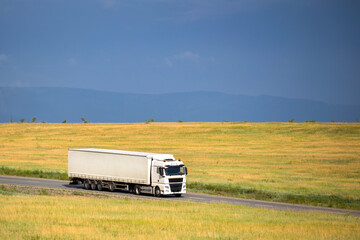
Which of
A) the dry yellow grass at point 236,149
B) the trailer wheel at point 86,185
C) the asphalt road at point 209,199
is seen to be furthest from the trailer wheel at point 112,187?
the dry yellow grass at point 236,149

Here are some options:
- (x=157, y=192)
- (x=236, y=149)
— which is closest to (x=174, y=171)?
(x=157, y=192)

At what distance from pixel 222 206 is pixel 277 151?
47633 millimetres

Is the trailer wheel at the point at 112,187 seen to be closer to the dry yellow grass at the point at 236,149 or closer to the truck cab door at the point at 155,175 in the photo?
the truck cab door at the point at 155,175

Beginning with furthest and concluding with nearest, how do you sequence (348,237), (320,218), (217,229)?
(320,218) → (217,229) → (348,237)

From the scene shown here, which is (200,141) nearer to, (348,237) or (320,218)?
(320,218)

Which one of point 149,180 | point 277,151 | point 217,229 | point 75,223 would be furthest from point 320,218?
point 277,151

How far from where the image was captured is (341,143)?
9025 centimetres

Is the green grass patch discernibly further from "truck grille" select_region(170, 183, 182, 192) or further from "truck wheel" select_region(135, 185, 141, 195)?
"truck grille" select_region(170, 183, 182, 192)

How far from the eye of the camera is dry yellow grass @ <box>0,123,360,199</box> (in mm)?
54375

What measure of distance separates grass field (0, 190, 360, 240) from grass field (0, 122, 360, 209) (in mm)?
12299

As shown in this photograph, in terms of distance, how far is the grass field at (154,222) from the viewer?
23203 millimetres

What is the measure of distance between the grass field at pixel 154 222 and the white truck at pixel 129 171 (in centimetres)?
828

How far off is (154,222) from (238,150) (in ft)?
189

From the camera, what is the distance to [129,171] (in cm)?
4659
